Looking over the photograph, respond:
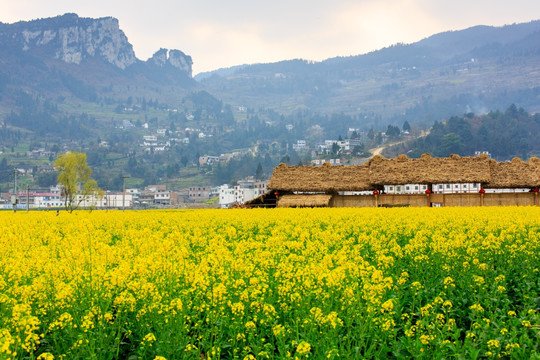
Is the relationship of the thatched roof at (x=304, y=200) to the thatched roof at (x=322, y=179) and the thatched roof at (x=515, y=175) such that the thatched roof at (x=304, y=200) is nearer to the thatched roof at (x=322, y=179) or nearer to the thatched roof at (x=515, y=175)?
the thatched roof at (x=322, y=179)

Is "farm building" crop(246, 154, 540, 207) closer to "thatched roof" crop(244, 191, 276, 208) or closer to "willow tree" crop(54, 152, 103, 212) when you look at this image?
"thatched roof" crop(244, 191, 276, 208)

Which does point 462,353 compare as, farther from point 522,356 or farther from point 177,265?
point 177,265

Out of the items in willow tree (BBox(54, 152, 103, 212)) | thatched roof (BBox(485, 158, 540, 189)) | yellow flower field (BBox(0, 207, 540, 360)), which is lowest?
yellow flower field (BBox(0, 207, 540, 360))

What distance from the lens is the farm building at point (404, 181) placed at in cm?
4391

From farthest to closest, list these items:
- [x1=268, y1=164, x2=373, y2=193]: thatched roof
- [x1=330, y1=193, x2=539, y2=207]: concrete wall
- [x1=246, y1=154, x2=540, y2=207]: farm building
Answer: [x1=268, y1=164, x2=373, y2=193]: thatched roof < [x1=246, y1=154, x2=540, y2=207]: farm building < [x1=330, y1=193, x2=539, y2=207]: concrete wall

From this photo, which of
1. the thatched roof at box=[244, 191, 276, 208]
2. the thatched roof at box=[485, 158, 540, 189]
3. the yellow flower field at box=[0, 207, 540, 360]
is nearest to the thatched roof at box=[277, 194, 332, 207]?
the thatched roof at box=[244, 191, 276, 208]

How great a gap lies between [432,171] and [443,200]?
3313 millimetres

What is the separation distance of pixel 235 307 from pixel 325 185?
139 feet

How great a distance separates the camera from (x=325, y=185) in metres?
48.6

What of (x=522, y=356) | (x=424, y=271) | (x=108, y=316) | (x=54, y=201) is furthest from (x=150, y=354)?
(x=54, y=201)

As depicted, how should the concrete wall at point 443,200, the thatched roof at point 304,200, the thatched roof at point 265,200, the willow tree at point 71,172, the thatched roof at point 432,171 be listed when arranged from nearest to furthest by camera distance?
the concrete wall at point 443,200 → the thatched roof at point 432,171 → the thatched roof at point 304,200 → the thatched roof at point 265,200 → the willow tree at point 71,172

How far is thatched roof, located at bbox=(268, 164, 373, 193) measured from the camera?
1898 inches

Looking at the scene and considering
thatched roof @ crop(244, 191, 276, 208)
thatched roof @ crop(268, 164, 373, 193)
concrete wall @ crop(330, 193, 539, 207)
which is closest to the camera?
concrete wall @ crop(330, 193, 539, 207)

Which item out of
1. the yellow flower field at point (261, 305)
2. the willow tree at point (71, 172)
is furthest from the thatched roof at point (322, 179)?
the willow tree at point (71, 172)
